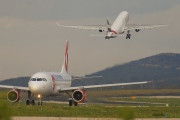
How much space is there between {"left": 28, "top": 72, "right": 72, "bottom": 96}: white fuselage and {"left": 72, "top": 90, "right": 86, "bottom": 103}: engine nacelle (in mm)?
2698

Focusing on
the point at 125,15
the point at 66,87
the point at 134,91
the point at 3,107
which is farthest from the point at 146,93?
the point at 3,107

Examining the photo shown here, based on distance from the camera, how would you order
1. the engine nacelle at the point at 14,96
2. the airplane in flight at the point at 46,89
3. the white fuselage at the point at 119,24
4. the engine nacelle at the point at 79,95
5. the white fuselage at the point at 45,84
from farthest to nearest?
the white fuselage at the point at 119,24
the engine nacelle at the point at 14,96
the engine nacelle at the point at 79,95
the airplane in flight at the point at 46,89
the white fuselage at the point at 45,84

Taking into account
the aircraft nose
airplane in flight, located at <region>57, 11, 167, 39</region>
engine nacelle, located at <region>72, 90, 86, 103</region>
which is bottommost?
engine nacelle, located at <region>72, 90, 86, 103</region>

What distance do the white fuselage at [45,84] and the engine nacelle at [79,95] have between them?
2698mm

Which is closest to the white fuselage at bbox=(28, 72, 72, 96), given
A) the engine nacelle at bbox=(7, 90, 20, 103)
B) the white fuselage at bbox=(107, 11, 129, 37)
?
the engine nacelle at bbox=(7, 90, 20, 103)

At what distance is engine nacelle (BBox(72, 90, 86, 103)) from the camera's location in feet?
207

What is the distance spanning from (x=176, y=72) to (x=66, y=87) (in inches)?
4652

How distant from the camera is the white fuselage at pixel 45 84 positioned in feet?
202

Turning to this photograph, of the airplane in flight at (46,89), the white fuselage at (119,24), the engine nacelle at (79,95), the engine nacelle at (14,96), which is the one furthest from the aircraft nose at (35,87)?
the white fuselage at (119,24)

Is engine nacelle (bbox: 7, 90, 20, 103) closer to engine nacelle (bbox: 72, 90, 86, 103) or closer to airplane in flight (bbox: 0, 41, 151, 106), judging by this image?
airplane in flight (bbox: 0, 41, 151, 106)

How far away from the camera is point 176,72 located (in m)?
184

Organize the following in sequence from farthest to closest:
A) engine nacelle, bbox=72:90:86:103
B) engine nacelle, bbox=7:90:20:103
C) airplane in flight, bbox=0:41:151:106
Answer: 1. engine nacelle, bbox=7:90:20:103
2. engine nacelle, bbox=72:90:86:103
3. airplane in flight, bbox=0:41:151:106

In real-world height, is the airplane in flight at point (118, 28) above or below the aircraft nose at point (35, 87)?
above

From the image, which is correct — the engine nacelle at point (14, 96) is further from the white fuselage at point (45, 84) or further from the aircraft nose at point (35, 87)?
the aircraft nose at point (35, 87)
